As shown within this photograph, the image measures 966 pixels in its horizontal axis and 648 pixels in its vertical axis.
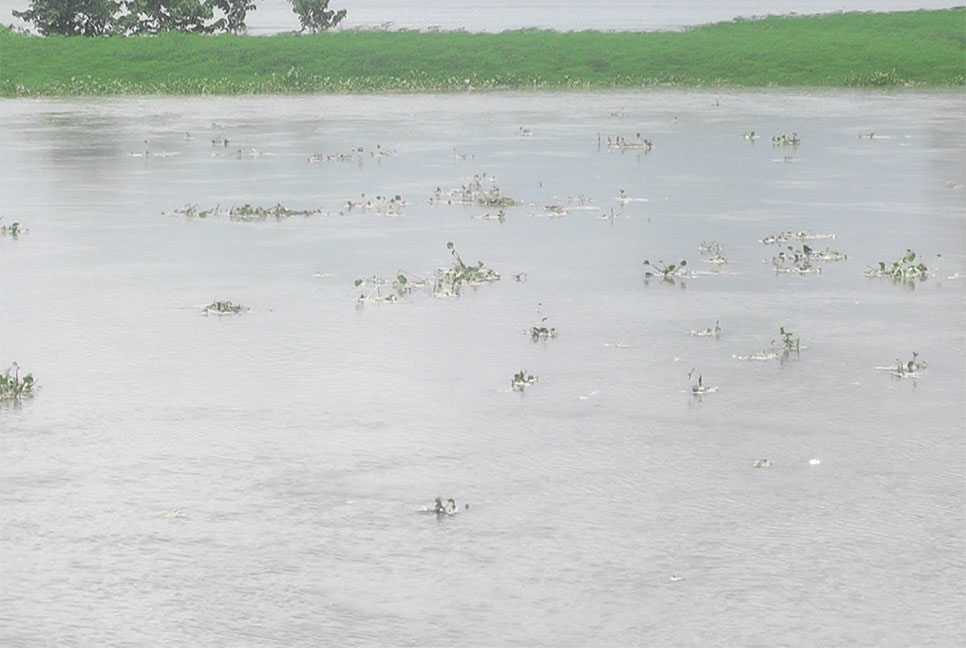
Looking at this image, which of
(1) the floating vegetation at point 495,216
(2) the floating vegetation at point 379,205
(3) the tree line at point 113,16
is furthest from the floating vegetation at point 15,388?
(3) the tree line at point 113,16

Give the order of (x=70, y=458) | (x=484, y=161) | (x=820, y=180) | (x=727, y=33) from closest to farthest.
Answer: (x=70, y=458), (x=820, y=180), (x=484, y=161), (x=727, y=33)

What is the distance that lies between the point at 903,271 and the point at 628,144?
1343cm

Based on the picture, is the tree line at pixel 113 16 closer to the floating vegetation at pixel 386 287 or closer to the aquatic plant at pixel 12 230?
the aquatic plant at pixel 12 230

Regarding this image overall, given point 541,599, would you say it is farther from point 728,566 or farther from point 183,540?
point 183,540

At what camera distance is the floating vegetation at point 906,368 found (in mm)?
11641

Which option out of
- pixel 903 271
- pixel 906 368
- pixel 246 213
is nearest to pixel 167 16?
pixel 246 213

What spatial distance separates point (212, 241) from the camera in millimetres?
18453

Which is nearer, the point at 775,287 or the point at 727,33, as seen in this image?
the point at 775,287

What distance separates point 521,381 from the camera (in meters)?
11.4

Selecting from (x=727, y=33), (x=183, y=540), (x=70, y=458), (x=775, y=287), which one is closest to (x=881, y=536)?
(x=183, y=540)

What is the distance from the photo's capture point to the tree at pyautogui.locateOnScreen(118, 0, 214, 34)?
62000 mm

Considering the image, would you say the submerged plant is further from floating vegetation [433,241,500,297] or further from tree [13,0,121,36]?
tree [13,0,121,36]

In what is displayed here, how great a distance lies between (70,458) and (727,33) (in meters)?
52.6

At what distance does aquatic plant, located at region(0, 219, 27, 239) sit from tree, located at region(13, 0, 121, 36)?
43.6 m
